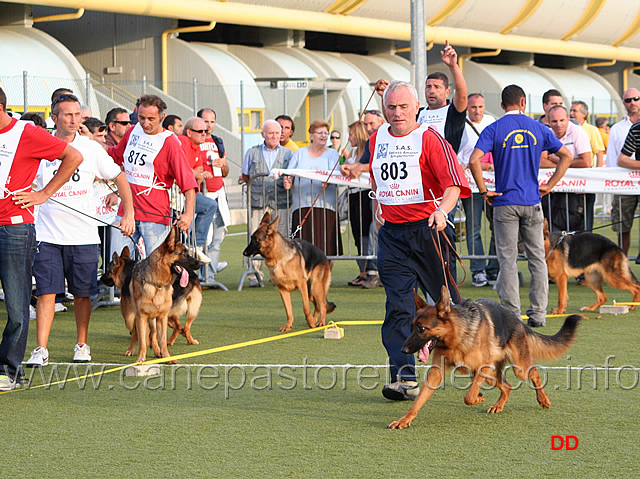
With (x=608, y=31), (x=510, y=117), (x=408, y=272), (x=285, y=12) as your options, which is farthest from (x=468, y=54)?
(x=408, y=272)

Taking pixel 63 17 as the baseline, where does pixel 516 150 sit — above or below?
below

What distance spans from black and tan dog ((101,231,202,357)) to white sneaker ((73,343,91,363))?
41 centimetres

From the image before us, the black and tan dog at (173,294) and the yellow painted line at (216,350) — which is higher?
the black and tan dog at (173,294)

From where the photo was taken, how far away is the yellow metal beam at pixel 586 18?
41875 mm

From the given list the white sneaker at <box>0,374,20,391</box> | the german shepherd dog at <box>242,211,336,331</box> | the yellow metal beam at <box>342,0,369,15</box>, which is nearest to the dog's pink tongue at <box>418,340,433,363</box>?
the white sneaker at <box>0,374,20,391</box>

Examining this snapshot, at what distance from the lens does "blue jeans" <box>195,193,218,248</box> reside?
12047mm

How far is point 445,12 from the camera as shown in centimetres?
3581

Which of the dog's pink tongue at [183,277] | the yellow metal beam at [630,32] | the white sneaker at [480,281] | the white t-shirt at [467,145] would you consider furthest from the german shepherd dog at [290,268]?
the yellow metal beam at [630,32]

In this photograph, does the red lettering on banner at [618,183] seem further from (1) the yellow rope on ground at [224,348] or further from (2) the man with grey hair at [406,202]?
(2) the man with grey hair at [406,202]

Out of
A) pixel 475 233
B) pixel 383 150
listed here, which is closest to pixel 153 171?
pixel 383 150

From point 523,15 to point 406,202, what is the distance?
3563cm

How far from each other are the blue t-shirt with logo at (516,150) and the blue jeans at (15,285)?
412 centimetres

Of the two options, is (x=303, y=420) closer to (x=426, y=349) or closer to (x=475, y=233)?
(x=426, y=349)

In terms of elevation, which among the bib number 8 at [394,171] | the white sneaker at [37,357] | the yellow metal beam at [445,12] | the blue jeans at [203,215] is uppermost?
the yellow metal beam at [445,12]
